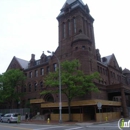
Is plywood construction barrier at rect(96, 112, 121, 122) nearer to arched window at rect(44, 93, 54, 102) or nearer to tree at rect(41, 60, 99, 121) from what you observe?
tree at rect(41, 60, 99, 121)

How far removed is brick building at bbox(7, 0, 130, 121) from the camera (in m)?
36.1

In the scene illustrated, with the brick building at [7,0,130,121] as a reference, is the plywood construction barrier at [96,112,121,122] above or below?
below

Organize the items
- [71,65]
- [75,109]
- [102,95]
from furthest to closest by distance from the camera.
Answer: [102,95]
[75,109]
[71,65]

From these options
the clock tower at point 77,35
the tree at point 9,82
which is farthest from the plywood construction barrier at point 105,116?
the tree at point 9,82

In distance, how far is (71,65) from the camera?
30219 millimetres

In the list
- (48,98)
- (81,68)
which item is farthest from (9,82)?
(81,68)

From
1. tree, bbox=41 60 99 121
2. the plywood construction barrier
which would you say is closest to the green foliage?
tree, bbox=41 60 99 121

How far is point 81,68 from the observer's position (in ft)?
119

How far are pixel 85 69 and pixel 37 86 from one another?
17.1m

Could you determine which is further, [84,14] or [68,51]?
[84,14]

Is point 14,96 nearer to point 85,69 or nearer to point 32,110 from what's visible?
point 32,110

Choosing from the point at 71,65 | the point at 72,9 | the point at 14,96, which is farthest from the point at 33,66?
the point at 71,65

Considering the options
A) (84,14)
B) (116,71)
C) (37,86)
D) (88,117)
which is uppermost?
(84,14)

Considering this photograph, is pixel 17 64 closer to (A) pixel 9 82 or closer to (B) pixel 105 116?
(A) pixel 9 82
